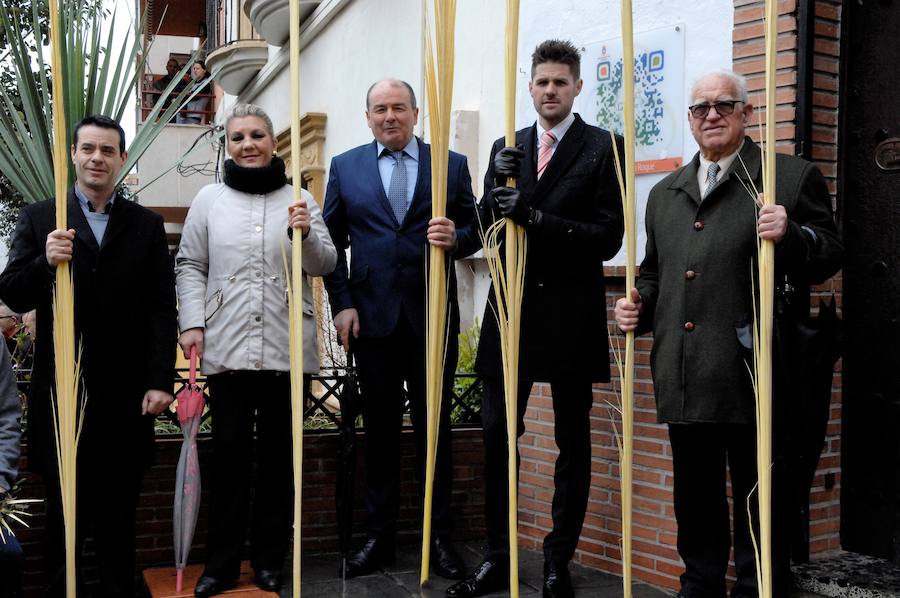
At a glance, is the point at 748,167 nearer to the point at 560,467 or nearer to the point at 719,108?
the point at 719,108

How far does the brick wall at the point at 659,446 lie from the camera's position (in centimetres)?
395

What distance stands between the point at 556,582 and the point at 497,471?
45 cm

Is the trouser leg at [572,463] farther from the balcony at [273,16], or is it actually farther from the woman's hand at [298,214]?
the balcony at [273,16]

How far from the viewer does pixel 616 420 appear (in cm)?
457

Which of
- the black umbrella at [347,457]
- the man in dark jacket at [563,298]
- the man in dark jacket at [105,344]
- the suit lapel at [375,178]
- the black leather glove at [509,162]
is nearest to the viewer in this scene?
the black leather glove at [509,162]

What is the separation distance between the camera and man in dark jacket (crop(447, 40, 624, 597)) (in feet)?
12.8

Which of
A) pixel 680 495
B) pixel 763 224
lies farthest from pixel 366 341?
pixel 763 224

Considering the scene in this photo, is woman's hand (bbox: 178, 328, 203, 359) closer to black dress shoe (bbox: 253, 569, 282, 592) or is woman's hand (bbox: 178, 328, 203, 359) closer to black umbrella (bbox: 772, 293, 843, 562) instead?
black dress shoe (bbox: 253, 569, 282, 592)

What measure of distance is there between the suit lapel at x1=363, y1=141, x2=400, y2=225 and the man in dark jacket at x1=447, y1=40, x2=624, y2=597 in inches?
19.0

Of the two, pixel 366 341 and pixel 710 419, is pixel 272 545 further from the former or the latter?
pixel 710 419

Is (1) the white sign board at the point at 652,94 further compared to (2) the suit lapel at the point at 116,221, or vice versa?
(1) the white sign board at the point at 652,94

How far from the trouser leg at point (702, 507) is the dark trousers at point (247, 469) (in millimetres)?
1485

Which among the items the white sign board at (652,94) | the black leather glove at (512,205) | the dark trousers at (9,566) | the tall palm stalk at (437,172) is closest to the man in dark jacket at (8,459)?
the dark trousers at (9,566)

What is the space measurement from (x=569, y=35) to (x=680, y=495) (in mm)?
2441
